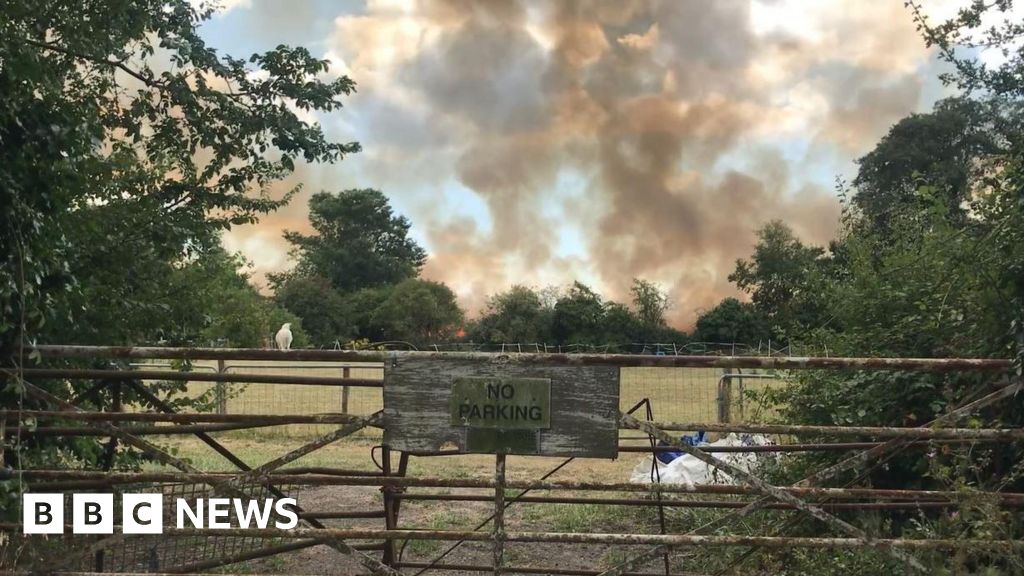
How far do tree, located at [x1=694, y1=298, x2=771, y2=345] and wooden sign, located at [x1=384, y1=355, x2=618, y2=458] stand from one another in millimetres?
53411

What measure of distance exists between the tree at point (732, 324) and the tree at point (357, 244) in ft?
103

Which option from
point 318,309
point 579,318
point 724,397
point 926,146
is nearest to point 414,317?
point 318,309

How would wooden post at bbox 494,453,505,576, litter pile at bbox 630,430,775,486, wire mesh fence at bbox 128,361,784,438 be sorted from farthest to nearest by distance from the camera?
wire mesh fence at bbox 128,361,784,438
litter pile at bbox 630,430,775,486
wooden post at bbox 494,453,505,576

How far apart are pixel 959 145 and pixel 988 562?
154 ft

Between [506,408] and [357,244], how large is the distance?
250 feet

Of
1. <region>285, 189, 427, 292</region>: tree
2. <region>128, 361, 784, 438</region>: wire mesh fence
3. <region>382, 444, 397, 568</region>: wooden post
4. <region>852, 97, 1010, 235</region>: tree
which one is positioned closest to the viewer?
<region>382, 444, 397, 568</region>: wooden post

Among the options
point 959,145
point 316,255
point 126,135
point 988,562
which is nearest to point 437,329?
point 316,255

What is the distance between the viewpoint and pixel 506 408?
3865mm

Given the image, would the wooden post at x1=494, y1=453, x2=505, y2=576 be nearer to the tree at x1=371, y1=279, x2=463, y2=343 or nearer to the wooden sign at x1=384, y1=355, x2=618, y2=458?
the wooden sign at x1=384, y1=355, x2=618, y2=458

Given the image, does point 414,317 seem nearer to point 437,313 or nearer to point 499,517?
point 437,313

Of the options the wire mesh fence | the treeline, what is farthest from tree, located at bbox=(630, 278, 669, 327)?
the wire mesh fence

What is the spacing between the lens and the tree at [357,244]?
76.6 meters

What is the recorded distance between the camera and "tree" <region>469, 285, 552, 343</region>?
55.5 meters

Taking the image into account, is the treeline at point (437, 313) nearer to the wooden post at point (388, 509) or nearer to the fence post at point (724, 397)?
the fence post at point (724, 397)
